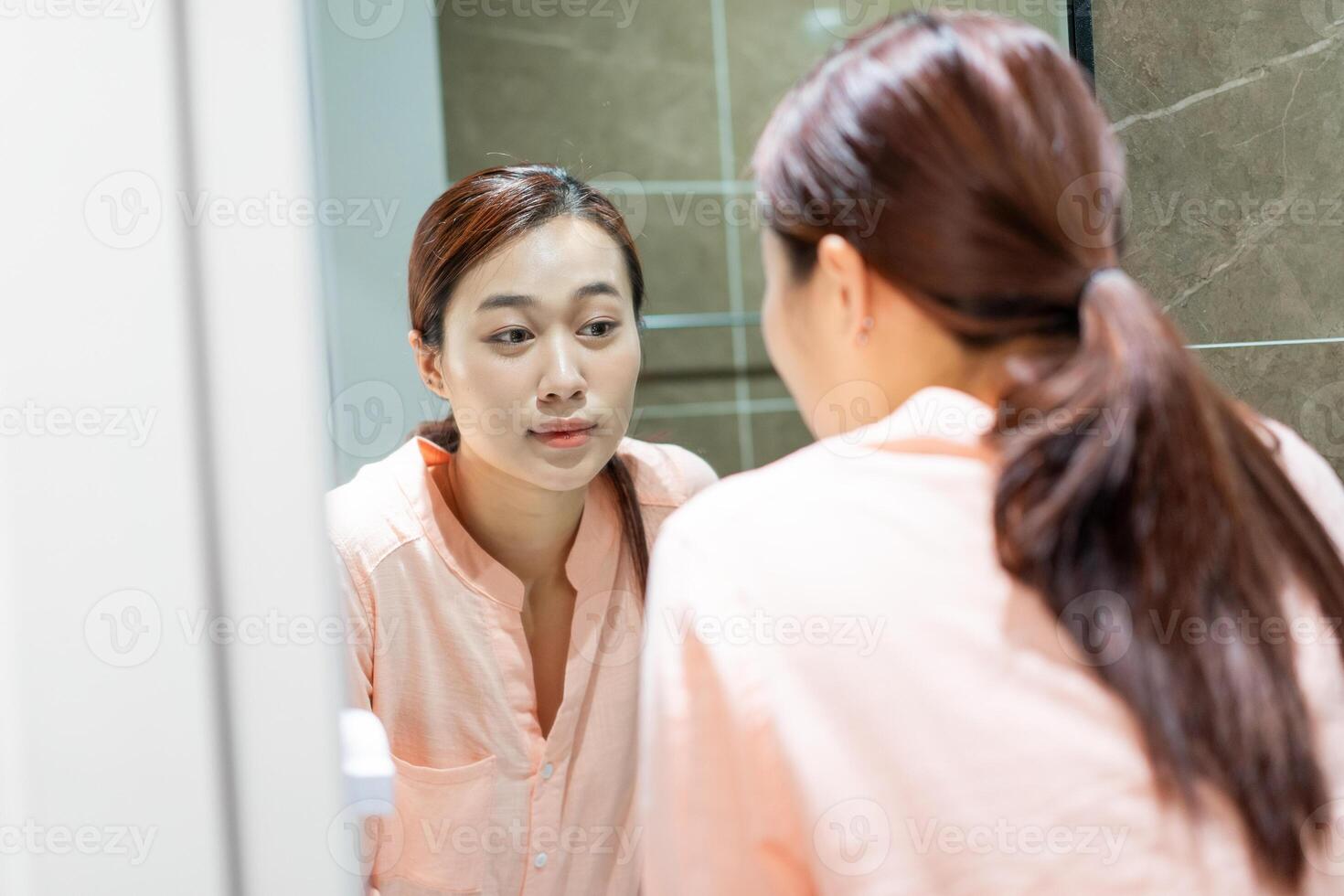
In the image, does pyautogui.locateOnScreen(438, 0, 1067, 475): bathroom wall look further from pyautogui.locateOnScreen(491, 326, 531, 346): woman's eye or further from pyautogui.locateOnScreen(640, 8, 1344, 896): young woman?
pyautogui.locateOnScreen(640, 8, 1344, 896): young woman

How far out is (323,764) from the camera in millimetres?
240

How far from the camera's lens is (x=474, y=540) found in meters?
0.87

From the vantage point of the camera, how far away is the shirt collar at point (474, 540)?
83 cm

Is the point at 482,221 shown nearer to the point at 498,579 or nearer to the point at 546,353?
the point at 546,353

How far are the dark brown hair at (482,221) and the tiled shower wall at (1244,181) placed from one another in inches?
15.8

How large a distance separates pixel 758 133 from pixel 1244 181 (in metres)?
0.74

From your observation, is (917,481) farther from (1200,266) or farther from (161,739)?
(1200,266)

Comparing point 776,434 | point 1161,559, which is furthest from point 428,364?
point 776,434

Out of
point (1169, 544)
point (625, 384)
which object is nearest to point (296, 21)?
point (1169, 544)

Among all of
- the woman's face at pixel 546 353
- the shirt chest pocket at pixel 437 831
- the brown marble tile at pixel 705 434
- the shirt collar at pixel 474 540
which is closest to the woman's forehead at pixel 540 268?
the woman's face at pixel 546 353

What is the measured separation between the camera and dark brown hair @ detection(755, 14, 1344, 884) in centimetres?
35

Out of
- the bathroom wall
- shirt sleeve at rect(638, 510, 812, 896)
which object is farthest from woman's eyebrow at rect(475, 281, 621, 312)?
the bathroom wall

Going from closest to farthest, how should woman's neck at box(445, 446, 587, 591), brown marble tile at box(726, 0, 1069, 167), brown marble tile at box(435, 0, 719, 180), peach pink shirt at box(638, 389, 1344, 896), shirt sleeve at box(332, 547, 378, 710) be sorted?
peach pink shirt at box(638, 389, 1344, 896) → shirt sleeve at box(332, 547, 378, 710) → woman's neck at box(445, 446, 587, 591) → brown marble tile at box(435, 0, 719, 180) → brown marble tile at box(726, 0, 1069, 167)

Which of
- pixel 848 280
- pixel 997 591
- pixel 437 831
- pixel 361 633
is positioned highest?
pixel 848 280
